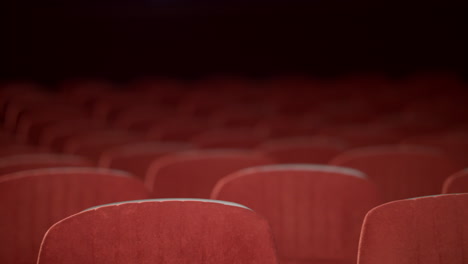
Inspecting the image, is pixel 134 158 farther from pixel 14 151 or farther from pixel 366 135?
pixel 366 135

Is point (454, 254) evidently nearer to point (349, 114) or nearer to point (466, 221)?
point (466, 221)

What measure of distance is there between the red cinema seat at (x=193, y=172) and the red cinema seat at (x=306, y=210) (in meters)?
0.43

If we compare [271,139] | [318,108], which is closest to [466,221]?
[271,139]

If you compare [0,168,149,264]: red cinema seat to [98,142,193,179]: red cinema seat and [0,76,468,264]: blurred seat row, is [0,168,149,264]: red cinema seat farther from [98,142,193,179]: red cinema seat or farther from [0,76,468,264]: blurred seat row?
[98,142,193,179]: red cinema seat

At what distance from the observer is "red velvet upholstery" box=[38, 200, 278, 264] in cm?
126

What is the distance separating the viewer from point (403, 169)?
229 centimetres

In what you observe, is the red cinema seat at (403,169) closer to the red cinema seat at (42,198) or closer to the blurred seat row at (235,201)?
the blurred seat row at (235,201)

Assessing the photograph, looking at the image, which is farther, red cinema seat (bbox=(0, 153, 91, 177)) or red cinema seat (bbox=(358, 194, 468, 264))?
red cinema seat (bbox=(0, 153, 91, 177))

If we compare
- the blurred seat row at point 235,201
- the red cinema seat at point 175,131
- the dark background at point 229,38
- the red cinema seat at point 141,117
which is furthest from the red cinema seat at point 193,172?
the dark background at point 229,38

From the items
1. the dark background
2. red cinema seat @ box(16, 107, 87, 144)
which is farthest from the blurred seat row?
the dark background

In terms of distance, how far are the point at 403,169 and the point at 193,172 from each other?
887 mm

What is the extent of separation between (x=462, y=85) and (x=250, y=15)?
12.7 feet

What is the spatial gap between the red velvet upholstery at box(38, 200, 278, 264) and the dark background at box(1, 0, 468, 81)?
821 centimetres

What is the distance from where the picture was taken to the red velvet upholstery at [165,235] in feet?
4.15
